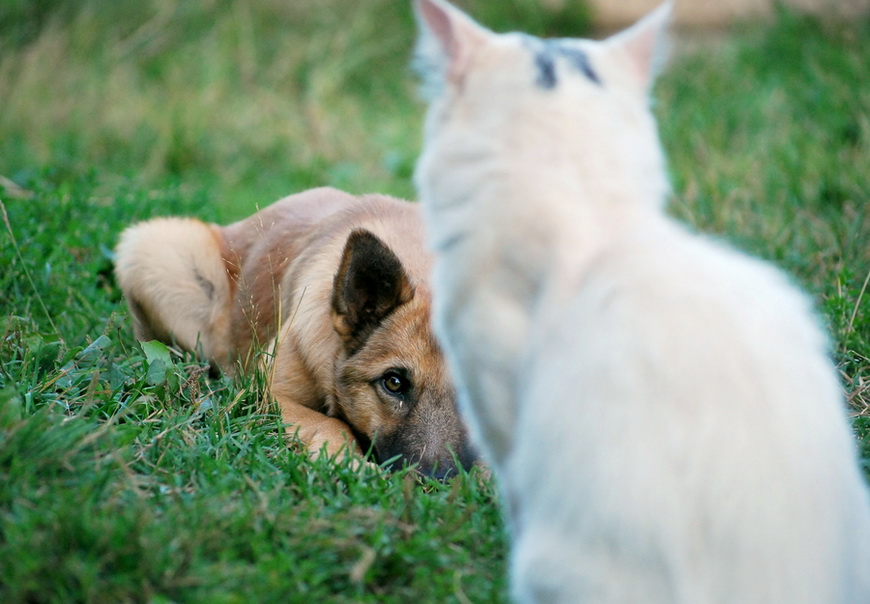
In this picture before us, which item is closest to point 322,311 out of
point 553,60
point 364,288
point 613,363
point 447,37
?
point 364,288

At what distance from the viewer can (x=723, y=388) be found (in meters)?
1.89

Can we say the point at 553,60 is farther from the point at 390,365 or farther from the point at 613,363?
the point at 390,365

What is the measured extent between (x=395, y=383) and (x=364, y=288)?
1.48ft

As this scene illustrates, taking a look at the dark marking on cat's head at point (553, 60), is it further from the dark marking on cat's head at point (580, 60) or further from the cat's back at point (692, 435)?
the cat's back at point (692, 435)

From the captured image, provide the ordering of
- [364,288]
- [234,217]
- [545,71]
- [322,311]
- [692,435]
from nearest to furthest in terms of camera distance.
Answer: [692,435] → [545,71] → [364,288] → [322,311] → [234,217]

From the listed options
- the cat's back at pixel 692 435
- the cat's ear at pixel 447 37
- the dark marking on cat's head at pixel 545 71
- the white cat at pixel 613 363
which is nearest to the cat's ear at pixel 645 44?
the white cat at pixel 613 363

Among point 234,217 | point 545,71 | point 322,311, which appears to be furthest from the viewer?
point 234,217

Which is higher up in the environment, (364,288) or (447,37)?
(447,37)

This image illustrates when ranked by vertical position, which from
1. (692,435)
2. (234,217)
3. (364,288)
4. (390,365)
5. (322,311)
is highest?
(692,435)

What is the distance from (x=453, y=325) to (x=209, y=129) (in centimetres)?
718

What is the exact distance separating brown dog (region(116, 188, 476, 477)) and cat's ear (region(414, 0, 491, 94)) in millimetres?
1264

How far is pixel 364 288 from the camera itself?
3824mm

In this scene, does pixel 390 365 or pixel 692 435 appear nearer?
pixel 692 435

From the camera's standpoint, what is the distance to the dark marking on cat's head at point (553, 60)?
7.50 feet
